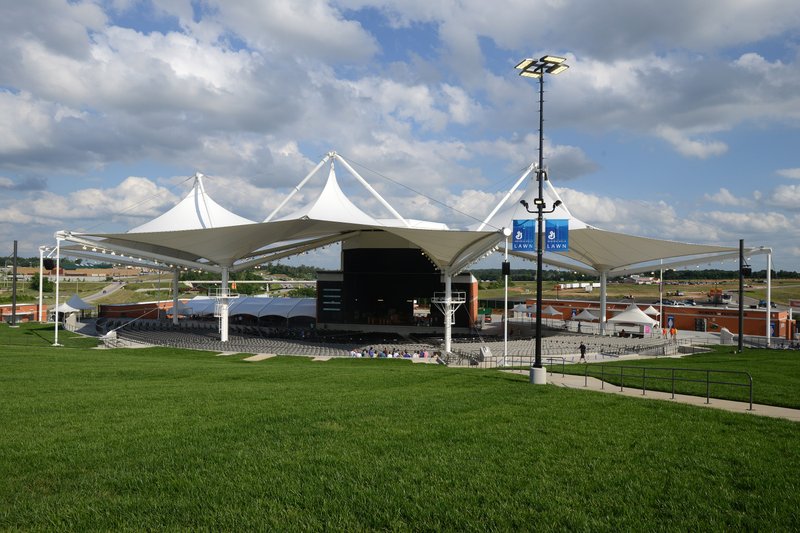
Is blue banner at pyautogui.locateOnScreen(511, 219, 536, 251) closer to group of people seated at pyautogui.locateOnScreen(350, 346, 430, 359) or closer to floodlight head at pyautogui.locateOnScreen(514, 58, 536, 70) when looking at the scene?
floodlight head at pyautogui.locateOnScreen(514, 58, 536, 70)

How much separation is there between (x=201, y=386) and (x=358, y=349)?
19.5 metres

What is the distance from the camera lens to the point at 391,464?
614 cm

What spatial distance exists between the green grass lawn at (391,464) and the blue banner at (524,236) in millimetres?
8482

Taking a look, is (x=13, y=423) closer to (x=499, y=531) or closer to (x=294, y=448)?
(x=294, y=448)

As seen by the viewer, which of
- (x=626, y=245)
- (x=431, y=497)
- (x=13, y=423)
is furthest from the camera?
(x=626, y=245)

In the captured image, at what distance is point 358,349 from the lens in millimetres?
32844

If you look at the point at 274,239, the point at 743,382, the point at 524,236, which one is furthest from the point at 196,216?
the point at 743,382

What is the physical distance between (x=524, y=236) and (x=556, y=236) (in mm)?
1481

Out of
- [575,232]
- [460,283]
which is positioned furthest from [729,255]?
[460,283]

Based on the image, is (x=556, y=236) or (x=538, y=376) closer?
(x=538, y=376)

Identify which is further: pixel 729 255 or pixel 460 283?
pixel 460 283

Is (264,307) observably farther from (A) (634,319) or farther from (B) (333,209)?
(A) (634,319)

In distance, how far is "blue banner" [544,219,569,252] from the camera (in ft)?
57.9

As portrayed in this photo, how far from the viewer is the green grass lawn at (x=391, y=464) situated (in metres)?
4.75
